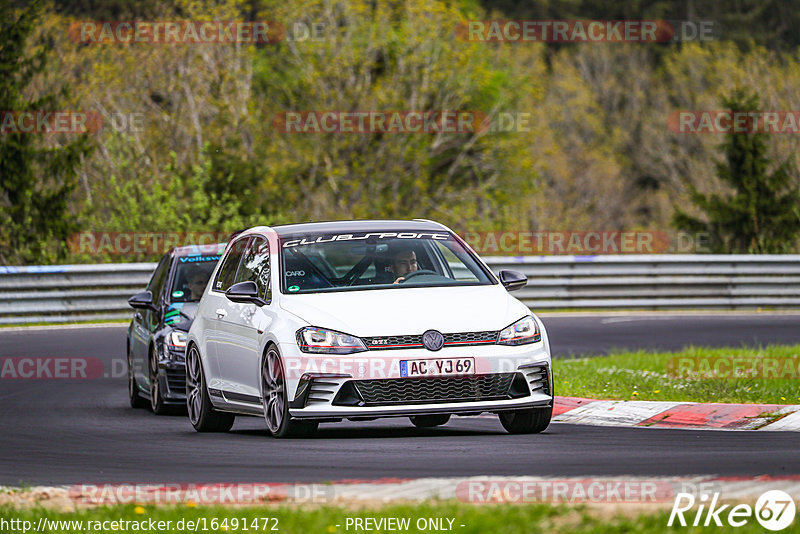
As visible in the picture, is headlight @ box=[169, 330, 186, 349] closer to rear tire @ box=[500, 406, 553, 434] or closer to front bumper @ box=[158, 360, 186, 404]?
front bumper @ box=[158, 360, 186, 404]

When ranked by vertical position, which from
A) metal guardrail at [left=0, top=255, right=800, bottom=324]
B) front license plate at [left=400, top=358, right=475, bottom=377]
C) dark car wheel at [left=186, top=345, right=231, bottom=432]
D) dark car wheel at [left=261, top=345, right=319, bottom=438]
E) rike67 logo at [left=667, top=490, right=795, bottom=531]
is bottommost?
metal guardrail at [left=0, top=255, right=800, bottom=324]

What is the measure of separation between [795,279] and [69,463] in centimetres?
2088

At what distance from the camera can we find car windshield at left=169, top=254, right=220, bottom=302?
14922 millimetres

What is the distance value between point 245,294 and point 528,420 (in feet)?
7.60

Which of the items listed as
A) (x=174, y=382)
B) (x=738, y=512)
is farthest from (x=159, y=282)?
(x=738, y=512)

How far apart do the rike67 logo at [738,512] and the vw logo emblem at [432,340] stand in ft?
11.7

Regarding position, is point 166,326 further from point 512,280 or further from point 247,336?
point 512,280

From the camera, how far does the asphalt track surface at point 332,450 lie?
28.7 feet

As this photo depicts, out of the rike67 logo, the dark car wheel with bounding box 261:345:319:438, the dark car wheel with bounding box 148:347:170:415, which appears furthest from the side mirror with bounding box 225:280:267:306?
the rike67 logo

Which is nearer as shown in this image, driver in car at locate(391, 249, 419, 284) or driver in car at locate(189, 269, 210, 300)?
driver in car at locate(391, 249, 419, 284)

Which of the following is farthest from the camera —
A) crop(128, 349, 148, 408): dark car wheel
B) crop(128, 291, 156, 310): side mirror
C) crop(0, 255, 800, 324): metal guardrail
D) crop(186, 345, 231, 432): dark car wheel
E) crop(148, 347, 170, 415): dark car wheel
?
crop(0, 255, 800, 324): metal guardrail

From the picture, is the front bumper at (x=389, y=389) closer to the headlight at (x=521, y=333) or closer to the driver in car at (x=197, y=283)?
the headlight at (x=521, y=333)

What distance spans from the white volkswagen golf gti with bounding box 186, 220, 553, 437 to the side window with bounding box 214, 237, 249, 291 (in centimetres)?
28

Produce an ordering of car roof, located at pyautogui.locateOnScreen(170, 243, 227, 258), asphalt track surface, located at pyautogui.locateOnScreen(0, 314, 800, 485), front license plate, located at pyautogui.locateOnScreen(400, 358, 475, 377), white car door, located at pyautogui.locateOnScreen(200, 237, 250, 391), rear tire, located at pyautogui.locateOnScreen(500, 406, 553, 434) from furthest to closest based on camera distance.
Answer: car roof, located at pyautogui.locateOnScreen(170, 243, 227, 258)
white car door, located at pyautogui.locateOnScreen(200, 237, 250, 391)
rear tire, located at pyautogui.locateOnScreen(500, 406, 553, 434)
front license plate, located at pyautogui.locateOnScreen(400, 358, 475, 377)
asphalt track surface, located at pyautogui.locateOnScreen(0, 314, 800, 485)
